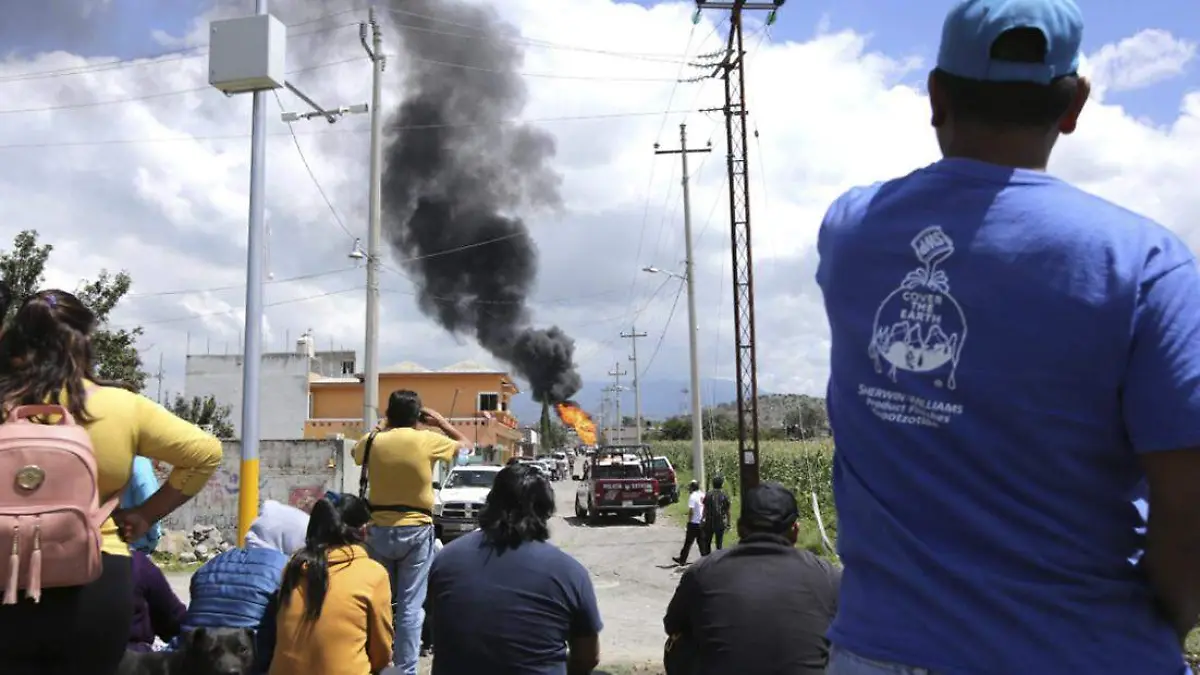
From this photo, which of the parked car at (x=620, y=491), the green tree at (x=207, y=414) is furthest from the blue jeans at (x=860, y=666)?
the green tree at (x=207, y=414)

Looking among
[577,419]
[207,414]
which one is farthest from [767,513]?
[577,419]

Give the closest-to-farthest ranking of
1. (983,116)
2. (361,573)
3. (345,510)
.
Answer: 1. (983,116)
2. (361,573)
3. (345,510)

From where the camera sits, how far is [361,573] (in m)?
4.14

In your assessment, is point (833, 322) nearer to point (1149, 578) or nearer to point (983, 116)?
point (983, 116)

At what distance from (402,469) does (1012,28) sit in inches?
192

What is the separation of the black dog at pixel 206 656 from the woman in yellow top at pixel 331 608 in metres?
0.18

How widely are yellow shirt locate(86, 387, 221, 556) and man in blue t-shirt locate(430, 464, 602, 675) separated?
3.59 feet

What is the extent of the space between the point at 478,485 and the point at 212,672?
16212mm

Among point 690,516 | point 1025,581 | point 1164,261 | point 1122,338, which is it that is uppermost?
point 1164,261

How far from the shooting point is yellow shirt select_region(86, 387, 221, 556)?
2752 mm

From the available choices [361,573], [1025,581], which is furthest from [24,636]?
[1025,581]

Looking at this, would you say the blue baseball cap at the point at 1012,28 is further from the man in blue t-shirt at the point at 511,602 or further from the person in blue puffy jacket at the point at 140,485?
the person in blue puffy jacket at the point at 140,485

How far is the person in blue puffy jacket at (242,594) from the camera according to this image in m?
4.07

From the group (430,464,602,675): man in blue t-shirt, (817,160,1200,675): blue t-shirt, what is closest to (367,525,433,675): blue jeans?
(430,464,602,675): man in blue t-shirt
